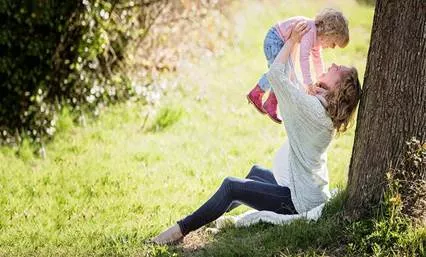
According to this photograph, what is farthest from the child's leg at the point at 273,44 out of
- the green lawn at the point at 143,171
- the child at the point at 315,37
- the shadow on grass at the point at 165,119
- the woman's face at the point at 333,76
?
the shadow on grass at the point at 165,119

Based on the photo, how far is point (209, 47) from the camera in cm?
1013

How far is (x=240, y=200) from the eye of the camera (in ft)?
16.1

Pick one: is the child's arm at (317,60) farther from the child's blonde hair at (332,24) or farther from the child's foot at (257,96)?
the child's foot at (257,96)

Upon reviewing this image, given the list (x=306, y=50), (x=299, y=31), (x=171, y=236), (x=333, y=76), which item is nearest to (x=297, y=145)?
(x=333, y=76)

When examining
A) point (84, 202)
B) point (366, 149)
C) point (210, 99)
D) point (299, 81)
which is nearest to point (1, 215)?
point (84, 202)

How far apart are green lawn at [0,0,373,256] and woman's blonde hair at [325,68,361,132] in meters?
0.71

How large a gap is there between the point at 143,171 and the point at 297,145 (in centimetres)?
211

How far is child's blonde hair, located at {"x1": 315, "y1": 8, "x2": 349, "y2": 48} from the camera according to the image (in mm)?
4875

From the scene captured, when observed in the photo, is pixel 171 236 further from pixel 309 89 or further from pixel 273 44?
pixel 273 44

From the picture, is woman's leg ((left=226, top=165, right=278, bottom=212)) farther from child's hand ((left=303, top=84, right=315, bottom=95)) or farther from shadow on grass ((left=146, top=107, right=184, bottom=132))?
shadow on grass ((left=146, top=107, right=184, bottom=132))

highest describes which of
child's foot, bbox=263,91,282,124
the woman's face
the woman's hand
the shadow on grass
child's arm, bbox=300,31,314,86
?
the woman's hand

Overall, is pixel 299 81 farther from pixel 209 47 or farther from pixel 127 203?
pixel 209 47

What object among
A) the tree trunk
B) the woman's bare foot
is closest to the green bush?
the woman's bare foot

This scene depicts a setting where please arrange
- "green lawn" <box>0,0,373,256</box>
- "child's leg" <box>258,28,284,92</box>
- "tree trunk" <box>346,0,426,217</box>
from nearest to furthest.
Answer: "tree trunk" <box>346,0,426,217</box>
"green lawn" <box>0,0,373,256</box>
"child's leg" <box>258,28,284,92</box>
